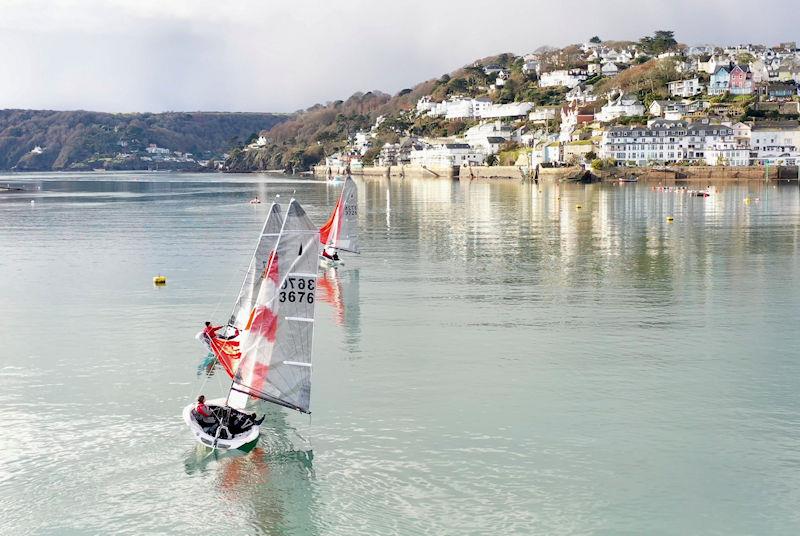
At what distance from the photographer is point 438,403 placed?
2233cm

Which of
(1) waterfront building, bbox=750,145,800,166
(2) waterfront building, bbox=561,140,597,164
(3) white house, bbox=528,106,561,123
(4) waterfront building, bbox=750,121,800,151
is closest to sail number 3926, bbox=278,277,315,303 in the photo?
(1) waterfront building, bbox=750,145,800,166

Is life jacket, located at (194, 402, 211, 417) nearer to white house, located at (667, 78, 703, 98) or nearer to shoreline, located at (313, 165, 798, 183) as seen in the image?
shoreline, located at (313, 165, 798, 183)

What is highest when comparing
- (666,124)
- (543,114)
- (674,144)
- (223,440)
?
(543,114)

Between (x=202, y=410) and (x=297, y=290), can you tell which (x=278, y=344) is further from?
(x=202, y=410)

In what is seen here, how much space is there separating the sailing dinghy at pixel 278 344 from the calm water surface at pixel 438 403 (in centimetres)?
73

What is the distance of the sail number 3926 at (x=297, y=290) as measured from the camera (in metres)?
19.4

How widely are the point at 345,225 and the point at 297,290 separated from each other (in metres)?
29.9

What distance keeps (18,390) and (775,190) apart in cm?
10149

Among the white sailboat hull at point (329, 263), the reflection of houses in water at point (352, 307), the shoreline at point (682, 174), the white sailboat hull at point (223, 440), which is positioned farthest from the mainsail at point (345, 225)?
the shoreline at point (682, 174)

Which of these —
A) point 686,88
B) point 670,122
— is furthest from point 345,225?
point 686,88

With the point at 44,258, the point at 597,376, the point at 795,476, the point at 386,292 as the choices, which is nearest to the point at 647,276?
the point at 386,292

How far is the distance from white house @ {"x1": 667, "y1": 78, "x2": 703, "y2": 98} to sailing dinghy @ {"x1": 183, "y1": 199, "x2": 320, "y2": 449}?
164 meters

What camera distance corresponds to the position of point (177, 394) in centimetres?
2328

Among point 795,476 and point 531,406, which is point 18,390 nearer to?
point 531,406
